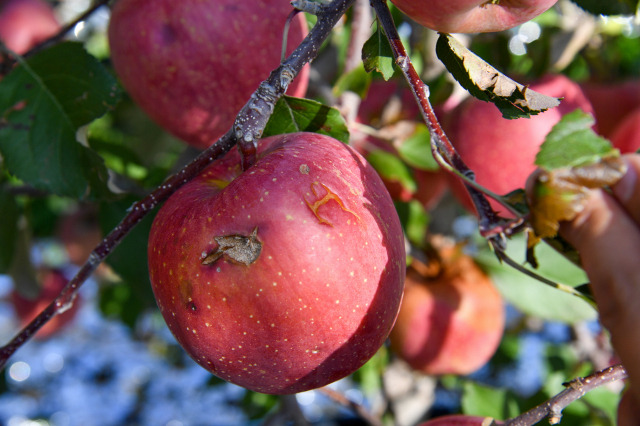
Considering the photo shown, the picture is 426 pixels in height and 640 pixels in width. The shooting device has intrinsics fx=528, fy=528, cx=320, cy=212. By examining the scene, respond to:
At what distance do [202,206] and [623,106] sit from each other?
805 millimetres

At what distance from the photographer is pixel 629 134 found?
31.3 inches

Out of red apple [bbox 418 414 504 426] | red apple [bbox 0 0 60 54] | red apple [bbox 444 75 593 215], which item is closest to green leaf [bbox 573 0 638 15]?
red apple [bbox 444 75 593 215]

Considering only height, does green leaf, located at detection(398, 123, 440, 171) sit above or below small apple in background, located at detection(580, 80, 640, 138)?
above

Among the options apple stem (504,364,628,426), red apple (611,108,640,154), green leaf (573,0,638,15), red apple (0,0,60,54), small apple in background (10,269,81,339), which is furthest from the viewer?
small apple in background (10,269,81,339)

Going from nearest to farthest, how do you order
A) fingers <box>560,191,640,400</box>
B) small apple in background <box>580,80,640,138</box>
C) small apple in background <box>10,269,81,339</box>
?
fingers <box>560,191,640,400</box> → small apple in background <box>580,80,640,138</box> → small apple in background <box>10,269,81,339</box>

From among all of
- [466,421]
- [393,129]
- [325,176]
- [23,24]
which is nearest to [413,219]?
[393,129]

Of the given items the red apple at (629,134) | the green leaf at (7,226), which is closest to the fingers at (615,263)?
the red apple at (629,134)

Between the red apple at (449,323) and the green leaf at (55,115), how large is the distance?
1.86 ft

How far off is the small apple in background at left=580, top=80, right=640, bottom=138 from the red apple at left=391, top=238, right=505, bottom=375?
34 centimetres

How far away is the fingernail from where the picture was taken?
32 cm

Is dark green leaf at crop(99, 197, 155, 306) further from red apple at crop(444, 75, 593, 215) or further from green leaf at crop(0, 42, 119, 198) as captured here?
red apple at crop(444, 75, 593, 215)

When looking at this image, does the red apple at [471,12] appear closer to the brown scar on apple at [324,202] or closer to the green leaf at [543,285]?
the brown scar on apple at [324,202]

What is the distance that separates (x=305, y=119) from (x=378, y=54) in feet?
0.32

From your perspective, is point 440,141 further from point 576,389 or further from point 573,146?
point 576,389
